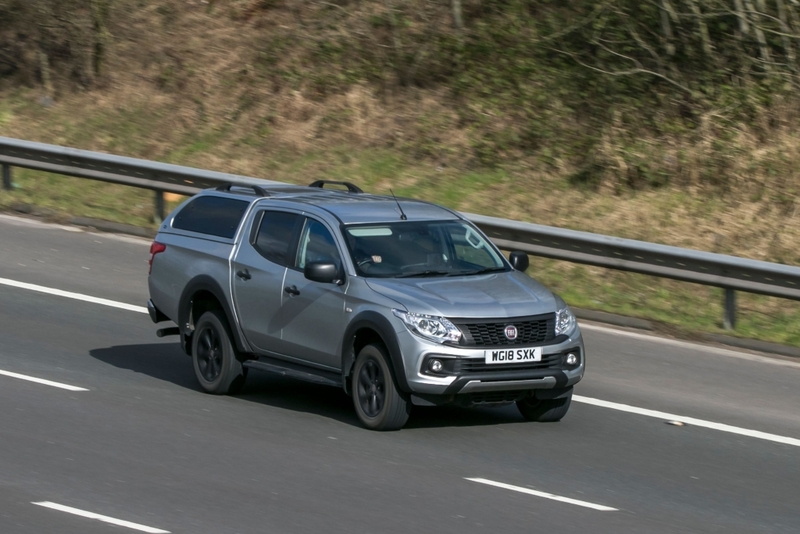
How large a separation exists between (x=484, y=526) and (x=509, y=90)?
571 inches

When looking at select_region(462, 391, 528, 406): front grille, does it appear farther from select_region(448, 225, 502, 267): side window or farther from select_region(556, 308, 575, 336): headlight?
select_region(448, 225, 502, 267): side window

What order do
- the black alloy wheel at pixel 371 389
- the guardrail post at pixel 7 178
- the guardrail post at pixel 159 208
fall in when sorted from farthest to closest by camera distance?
the guardrail post at pixel 7 178 → the guardrail post at pixel 159 208 → the black alloy wheel at pixel 371 389

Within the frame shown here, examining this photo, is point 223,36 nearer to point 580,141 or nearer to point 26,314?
point 580,141

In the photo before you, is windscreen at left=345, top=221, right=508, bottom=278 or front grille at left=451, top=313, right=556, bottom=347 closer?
front grille at left=451, top=313, right=556, bottom=347

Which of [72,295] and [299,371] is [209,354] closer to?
[299,371]

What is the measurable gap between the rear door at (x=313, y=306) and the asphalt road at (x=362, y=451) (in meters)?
0.53

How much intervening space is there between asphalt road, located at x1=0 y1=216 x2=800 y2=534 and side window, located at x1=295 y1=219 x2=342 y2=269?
1.22 meters

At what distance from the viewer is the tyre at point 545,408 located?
9.65m

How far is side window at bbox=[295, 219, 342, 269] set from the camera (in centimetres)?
972

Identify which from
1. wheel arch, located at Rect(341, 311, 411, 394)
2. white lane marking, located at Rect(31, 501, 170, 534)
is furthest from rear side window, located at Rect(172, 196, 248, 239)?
white lane marking, located at Rect(31, 501, 170, 534)

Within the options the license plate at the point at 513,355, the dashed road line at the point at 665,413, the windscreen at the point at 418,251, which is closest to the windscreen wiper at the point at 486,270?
the windscreen at the point at 418,251

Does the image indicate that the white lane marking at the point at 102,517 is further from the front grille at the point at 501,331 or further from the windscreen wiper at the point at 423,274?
the windscreen wiper at the point at 423,274

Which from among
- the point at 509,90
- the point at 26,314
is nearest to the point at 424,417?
the point at 26,314

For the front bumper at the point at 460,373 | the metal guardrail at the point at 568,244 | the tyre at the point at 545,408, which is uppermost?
the front bumper at the point at 460,373
